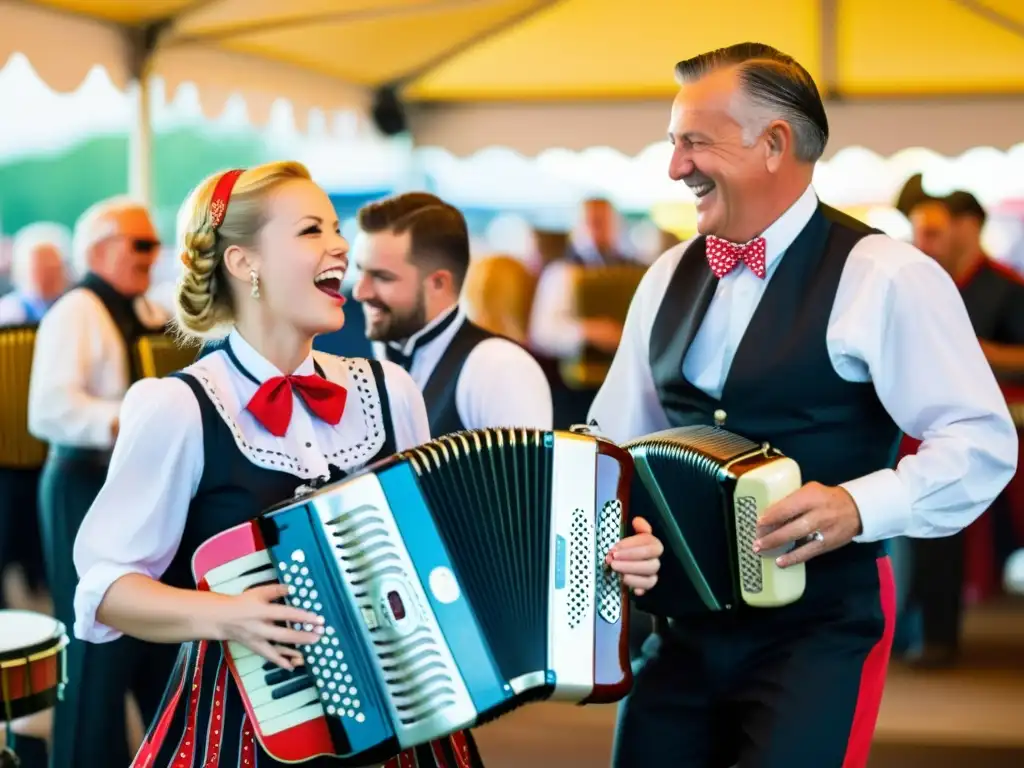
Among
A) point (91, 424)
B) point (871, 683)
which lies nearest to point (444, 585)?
point (871, 683)

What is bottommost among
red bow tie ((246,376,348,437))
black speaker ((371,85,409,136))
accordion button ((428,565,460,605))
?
accordion button ((428,565,460,605))

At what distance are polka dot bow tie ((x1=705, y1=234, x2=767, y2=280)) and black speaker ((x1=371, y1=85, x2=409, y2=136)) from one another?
5316mm

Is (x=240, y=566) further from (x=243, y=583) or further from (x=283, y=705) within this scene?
(x=283, y=705)

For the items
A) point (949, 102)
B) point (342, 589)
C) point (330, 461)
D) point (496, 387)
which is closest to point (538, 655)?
point (342, 589)

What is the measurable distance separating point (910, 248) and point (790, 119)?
0.30m

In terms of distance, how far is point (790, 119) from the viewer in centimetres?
226

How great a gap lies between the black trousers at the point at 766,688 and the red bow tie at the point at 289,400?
71 cm

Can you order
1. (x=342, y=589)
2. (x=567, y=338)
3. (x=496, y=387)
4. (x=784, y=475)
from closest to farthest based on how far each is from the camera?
(x=342, y=589) → (x=784, y=475) → (x=496, y=387) → (x=567, y=338)

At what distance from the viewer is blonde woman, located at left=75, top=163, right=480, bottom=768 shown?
6.18ft

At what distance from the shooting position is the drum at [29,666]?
2947 mm

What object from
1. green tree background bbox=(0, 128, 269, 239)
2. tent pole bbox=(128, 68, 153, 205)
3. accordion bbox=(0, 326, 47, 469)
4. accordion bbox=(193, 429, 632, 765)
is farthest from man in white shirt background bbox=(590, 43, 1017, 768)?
green tree background bbox=(0, 128, 269, 239)

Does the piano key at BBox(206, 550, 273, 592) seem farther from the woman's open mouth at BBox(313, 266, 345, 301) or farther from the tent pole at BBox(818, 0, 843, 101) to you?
the tent pole at BBox(818, 0, 843, 101)

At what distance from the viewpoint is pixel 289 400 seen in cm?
201

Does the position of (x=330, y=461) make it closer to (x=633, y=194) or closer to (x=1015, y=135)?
(x=1015, y=135)
